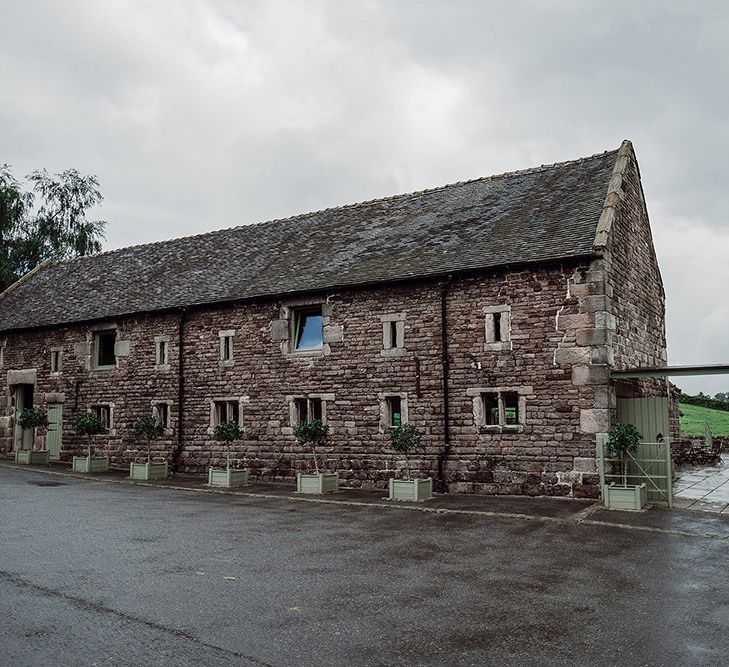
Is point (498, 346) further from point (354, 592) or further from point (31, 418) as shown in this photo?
point (31, 418)

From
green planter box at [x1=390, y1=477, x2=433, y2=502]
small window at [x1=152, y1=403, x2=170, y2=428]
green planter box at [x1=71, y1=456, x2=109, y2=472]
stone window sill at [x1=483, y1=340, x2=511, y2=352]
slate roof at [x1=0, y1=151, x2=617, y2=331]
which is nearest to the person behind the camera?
green planter box at [x1=390, y1=477, x2=433, y2=502]

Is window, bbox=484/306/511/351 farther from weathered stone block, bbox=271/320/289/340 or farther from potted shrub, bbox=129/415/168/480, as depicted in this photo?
potted shrub, bbox=129/415/168/480

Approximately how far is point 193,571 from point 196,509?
5.38 meters

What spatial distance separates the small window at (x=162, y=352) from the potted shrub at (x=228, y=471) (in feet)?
12.2

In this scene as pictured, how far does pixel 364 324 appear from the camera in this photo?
17297mm

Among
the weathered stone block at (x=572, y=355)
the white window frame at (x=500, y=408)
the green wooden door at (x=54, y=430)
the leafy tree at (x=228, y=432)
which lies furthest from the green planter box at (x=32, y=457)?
the weathered stone block at (x=572, y=355)

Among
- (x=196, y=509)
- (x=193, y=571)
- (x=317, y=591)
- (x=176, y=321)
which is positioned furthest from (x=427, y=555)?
(x=176, y=321)

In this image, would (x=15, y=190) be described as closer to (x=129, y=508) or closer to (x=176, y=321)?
(x=176, y=321)

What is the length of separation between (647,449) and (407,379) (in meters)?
5.61

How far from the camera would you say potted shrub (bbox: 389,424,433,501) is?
48.1ft

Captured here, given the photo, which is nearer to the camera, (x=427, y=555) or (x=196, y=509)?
(x=427, y=555)

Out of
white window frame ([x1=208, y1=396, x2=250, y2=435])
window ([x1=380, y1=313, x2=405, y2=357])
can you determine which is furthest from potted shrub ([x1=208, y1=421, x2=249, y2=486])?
window ([x1=380, y1=313, x2=405, y2=357])

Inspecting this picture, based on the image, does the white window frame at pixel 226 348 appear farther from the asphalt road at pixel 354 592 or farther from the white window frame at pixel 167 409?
the asphalt road at pixel 354 592

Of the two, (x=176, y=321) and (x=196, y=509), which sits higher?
(x=176, y=321)
